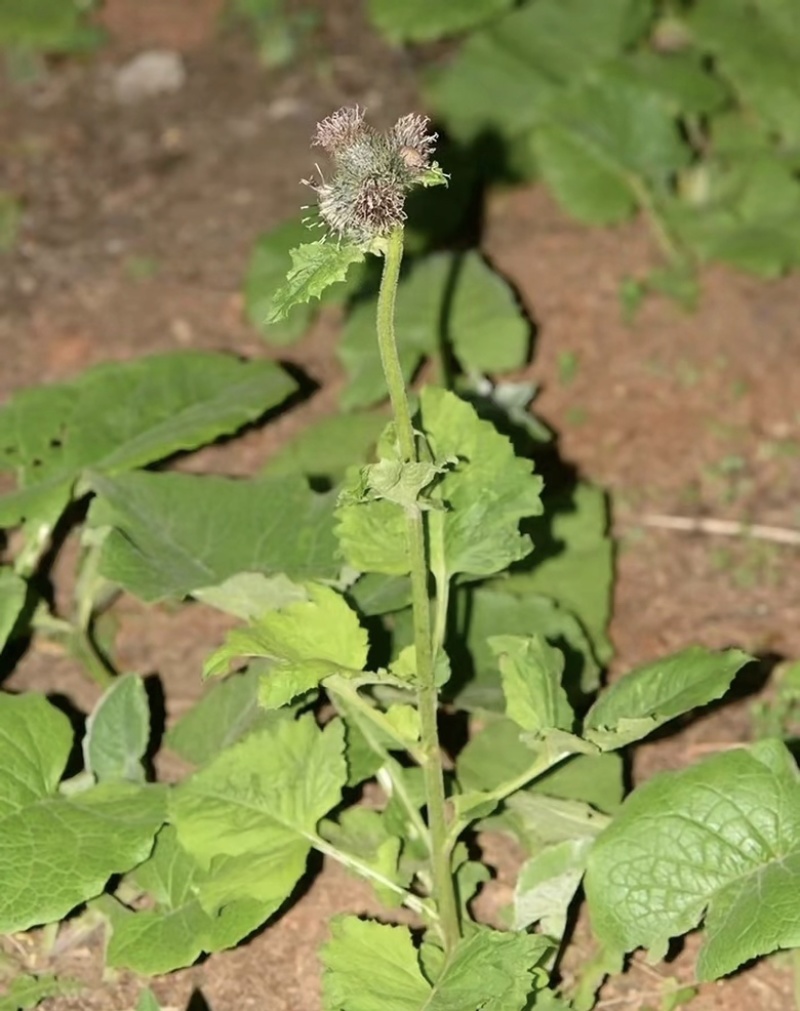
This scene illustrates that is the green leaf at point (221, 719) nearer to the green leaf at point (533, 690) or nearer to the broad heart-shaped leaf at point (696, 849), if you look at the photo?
the green leaf at point (533, 690)

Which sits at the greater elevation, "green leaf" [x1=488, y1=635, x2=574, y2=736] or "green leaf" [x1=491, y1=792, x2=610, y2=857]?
"green leaf" [x1=488, y1=635, x2=574, y2=736]

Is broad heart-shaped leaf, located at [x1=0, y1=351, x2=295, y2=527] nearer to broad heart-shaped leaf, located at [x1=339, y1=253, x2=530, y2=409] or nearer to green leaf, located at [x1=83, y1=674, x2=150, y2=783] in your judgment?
broad heart-shaped leaf, located at [x1=339, y1=253, x2=530, y2=409]

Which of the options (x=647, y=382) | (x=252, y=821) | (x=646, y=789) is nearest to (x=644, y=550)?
(x=647, y=382)

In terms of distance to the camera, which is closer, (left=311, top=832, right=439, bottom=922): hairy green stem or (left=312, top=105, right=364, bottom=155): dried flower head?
(left=312, top=105, right=364, bottom=155): dried flower head

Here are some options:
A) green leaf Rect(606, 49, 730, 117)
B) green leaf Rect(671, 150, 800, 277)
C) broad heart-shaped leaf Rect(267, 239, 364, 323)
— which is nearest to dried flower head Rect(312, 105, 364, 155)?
broad heart-shaped leaf Rect(267, 239, 364, 323)

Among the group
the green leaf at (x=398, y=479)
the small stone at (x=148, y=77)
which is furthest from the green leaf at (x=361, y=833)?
the small stone at (x=148, y=77)

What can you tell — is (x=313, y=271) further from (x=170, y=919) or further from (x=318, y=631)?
(x=170, y=919)
